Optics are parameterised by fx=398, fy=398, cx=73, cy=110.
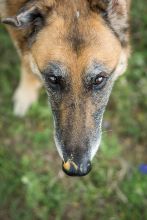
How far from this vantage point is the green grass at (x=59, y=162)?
4551 mm

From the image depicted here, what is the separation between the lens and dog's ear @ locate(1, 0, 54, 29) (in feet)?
10.6

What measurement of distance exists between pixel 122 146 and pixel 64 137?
1695 millimetres

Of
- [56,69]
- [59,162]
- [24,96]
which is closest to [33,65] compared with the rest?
[56,69]

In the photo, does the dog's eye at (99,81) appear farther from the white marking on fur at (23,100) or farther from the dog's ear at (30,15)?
the white marking on fur at (23,100)

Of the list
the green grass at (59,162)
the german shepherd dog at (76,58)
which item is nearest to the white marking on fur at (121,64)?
the german shepherd dog at (76,58)

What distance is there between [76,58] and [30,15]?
0.55 m

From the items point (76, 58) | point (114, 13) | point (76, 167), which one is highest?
point (114, 13)

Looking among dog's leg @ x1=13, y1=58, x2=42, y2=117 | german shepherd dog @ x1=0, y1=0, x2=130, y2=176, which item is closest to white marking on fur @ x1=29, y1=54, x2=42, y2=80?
german shepherd dog @ x1=0, y1=0, x2=130, y2=176

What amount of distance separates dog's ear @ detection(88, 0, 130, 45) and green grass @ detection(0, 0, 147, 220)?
5.05 ft

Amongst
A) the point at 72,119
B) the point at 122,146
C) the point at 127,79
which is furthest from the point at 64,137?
the point at 127,79

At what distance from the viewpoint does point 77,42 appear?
3305mm

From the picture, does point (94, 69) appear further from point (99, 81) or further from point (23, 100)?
point (23, 100)

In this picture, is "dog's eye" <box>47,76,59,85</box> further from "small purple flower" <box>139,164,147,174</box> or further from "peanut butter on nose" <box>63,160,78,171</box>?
"small purple flower" <box>139,164,147,174</box>

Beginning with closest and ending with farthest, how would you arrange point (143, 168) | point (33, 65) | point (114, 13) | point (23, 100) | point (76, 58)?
point (76, 58) → point (114, 13) → point (33, 65) → point (143, 168) → point (23, 100)
